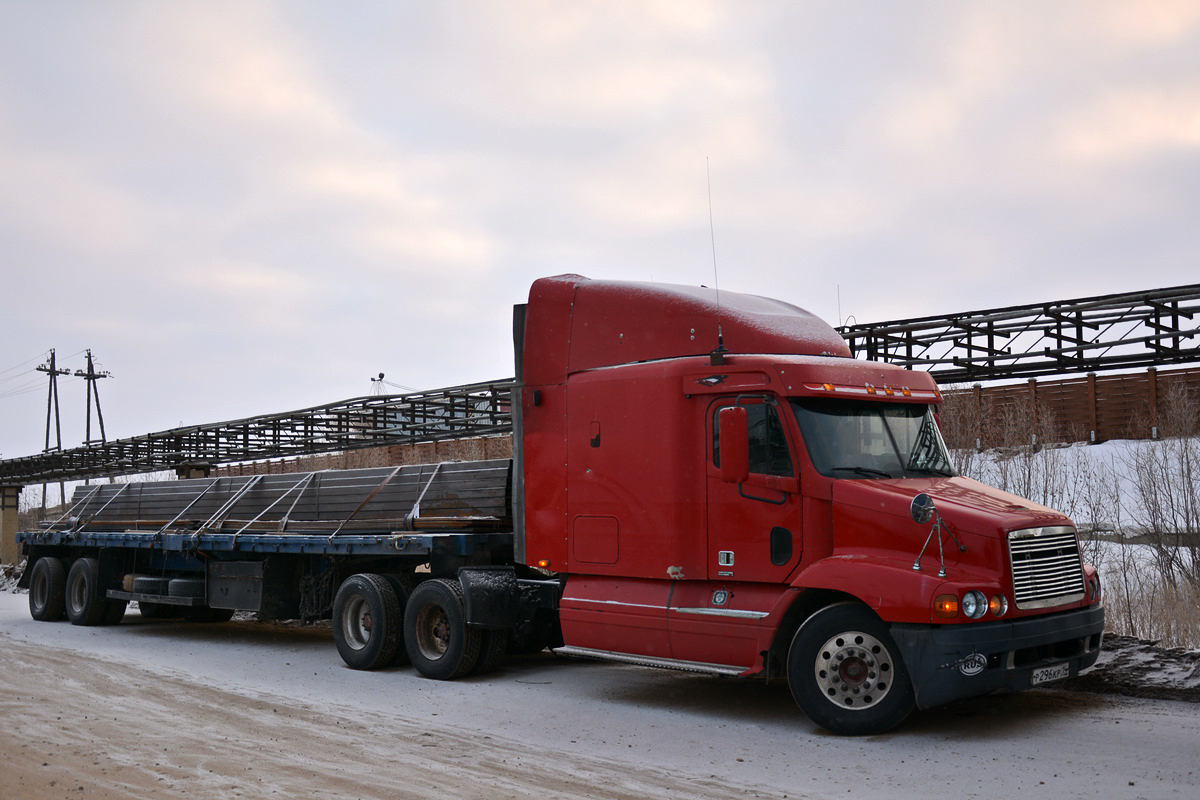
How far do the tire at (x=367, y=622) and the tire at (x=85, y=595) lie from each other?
7477 mm

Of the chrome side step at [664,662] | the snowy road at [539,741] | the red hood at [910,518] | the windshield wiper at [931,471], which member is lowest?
the snowy road at [539,741]

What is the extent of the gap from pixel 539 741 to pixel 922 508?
11.0 ft

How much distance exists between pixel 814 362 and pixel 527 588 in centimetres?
397

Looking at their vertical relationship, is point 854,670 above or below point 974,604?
below

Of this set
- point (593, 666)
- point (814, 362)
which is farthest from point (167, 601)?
point (814, 362)

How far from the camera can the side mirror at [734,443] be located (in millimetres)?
8688

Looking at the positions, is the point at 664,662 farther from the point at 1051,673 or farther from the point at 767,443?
the point at 1051,673

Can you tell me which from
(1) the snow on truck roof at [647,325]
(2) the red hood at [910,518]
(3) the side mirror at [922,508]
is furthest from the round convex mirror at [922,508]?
(1) the snow on truck roof at [647,325]

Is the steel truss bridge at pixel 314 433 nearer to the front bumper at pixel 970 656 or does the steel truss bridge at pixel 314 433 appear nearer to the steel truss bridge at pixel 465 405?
the steel truss bridge at pixel 465 405

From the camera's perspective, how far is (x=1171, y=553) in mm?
17125

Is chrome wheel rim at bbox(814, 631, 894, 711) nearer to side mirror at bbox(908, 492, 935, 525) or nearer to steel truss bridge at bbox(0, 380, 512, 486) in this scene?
side mirror at bbox(908, 492, 935, 525)

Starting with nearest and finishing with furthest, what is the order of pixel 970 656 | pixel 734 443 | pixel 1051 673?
1. pixel 970 656
2. pixel 1051 673
3. pixel 734 443

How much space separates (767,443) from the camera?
8867mm

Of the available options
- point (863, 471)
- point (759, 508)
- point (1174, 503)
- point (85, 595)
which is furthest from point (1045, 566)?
point (85, 595)
